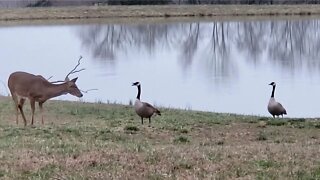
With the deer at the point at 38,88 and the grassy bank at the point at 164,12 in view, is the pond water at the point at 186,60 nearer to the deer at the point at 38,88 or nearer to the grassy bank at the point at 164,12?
the grassy bank at the point at 164,12

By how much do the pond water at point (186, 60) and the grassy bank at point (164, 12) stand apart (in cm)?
492

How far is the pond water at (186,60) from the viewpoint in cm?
2075

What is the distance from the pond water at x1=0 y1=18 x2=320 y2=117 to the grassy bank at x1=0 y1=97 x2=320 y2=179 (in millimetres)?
6886

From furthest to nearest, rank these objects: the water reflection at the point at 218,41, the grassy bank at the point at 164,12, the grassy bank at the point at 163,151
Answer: the grassy bank at the point at 164,12 → the water reflection at the point at 218,41 → the grassy bank at the point at 163,151

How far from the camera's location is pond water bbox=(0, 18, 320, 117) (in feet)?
68.1

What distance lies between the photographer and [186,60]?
3141 centimetres

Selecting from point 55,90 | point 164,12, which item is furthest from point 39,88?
point 164,12

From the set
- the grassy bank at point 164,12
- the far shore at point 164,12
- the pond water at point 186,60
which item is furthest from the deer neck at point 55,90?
the grassy bank at point 164,12

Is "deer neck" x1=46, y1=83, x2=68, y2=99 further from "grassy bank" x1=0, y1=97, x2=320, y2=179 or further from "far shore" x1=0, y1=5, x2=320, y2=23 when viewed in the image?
"far shore" x1=0, y1=5, x2=320, y2=23

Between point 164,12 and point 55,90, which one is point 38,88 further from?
point 164,12

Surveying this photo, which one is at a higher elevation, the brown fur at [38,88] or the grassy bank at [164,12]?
the grassy bank at [164,12]

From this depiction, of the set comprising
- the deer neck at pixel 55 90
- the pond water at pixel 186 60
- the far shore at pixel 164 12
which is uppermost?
the far shore at pixel 164 12

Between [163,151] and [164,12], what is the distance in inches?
1877

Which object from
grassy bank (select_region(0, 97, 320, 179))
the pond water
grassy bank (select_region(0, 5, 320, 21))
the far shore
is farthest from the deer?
grassy bank (select_region(0, 5, 320, 21))
